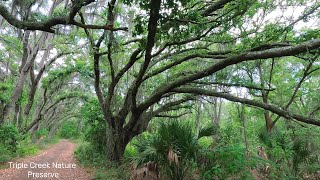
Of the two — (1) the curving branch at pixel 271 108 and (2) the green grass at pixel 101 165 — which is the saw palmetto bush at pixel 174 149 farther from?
(1) the curving branch at pixel 271 108

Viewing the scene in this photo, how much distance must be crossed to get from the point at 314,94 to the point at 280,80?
80.3 inches

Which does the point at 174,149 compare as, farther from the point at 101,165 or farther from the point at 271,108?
the point at 101,165

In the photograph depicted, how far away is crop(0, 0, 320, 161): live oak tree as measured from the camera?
→ 423 centimetres

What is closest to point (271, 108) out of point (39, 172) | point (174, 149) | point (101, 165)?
point (174, 149)

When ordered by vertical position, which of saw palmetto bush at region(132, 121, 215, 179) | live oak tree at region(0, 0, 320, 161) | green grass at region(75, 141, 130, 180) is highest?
live oak tree at region(0, 0, 320, 161)

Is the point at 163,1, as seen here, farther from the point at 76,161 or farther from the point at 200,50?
the point at 76,161

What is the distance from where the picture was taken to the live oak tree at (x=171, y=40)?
423 centimetres

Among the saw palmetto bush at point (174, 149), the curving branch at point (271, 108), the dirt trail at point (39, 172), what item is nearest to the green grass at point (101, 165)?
the dirt trail at point (39, 172)

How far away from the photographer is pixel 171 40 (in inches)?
229

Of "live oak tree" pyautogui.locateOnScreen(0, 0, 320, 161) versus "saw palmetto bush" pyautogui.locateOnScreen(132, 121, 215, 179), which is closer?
"live oak tree" pyautogui.locateOnScreen(0, 0, 320, 161)

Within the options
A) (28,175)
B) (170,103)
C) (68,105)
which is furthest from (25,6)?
(68,105)

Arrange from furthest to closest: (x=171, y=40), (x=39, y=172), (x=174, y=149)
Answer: (x=39, y=172) < (x=171, y=40) < (x=174, y=149)

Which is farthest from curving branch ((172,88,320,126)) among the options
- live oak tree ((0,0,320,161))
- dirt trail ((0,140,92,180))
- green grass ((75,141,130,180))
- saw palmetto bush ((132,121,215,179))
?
dirt trail ((0,140,92,180))

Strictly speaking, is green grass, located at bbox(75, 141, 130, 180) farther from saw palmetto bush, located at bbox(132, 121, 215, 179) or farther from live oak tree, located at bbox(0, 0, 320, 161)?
saw palmetto bush, located at bbox(132, 121, 215, 179)
